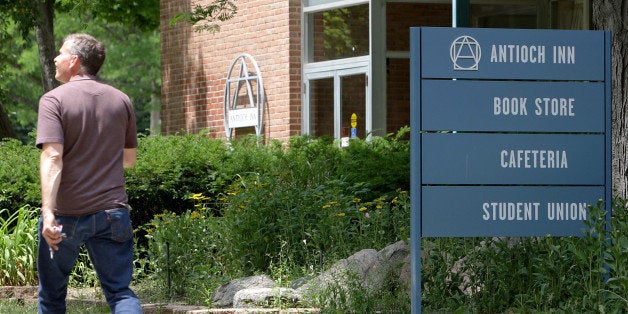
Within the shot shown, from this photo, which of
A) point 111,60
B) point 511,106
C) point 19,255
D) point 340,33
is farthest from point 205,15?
point 111,60

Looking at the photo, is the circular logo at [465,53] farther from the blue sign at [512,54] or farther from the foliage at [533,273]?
the foliage at [533,273]

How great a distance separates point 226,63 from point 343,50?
252cm

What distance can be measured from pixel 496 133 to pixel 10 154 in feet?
24.8

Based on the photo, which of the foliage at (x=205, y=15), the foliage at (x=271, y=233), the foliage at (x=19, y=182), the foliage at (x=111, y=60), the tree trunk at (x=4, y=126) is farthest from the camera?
the foliage at (x=111, y=60)

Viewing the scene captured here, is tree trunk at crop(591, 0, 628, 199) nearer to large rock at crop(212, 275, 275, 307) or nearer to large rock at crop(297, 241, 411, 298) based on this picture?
large rock at crop(297, 241, 411, 298)

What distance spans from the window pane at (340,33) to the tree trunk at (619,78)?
8470mm

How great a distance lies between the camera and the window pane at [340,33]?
17.8 metres

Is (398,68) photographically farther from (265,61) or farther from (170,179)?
(170,179)

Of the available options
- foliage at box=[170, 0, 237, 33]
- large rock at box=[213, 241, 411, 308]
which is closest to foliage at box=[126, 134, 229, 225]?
foliage at box=[170, 0, 237, 33]

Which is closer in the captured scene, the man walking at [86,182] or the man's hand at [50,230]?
the man's hand at [50,230]

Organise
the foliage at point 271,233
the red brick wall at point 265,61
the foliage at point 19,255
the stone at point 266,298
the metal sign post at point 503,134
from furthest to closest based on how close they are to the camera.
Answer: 1. the red brick wall at point 265,61
2. the foliage at point 19,255
3. the foliage at point 271,233
4. the stone at point 266,298
5. the metal sign post at point 503,134

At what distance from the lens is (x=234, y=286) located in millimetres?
8852

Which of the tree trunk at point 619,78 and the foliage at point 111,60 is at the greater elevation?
the foliage at point 111,60

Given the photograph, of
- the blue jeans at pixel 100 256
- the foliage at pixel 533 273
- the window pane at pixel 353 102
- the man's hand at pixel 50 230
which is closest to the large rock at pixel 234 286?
the foliage at pixel 533 273
